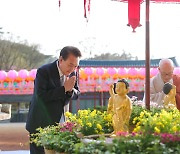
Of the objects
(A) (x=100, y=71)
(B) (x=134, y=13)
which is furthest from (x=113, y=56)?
(B) (x=134, y=13)

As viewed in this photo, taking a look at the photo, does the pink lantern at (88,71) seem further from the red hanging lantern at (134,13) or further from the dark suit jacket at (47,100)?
the dark suit jacket at (47,100)

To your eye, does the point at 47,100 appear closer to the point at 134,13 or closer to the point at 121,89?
the point at 121,89

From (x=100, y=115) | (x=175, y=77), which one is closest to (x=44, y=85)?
(x=100, y=115)

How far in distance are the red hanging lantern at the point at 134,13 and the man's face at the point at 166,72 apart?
3.78ft

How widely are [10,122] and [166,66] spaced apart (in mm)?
10661

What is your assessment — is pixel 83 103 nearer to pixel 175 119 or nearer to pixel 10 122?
pixel 10 122

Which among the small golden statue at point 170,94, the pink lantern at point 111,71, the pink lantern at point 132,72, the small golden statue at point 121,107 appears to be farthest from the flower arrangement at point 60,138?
the pink lantern at point 132,72

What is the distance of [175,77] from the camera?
3.51 m

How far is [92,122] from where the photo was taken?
1.98 meters

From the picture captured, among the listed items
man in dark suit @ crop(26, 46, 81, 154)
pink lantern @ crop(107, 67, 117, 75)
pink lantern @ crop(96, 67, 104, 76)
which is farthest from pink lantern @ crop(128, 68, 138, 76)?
man in dark suit @ crop(26, 46, 81, 154)

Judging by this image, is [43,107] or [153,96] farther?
[153,96]

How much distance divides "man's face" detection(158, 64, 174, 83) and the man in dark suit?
0.99m

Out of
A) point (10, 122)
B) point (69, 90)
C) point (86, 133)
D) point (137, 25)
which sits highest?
point (137, 25)

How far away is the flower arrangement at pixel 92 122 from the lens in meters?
1.92
